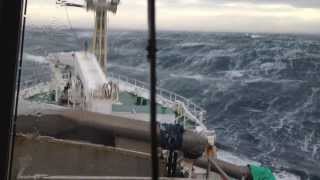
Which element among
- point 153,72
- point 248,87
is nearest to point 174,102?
point 248,87

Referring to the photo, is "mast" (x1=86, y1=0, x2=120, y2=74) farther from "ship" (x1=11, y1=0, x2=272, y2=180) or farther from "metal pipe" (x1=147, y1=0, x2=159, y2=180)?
"metal pipe" (x1=147, y1=0, x2=159, y2=180)

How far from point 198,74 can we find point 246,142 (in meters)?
8.03

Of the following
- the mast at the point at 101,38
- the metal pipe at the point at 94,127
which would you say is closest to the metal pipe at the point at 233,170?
the metal pipe at the point at 94,127

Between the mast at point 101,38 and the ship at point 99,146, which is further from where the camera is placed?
the mast at point 101,38

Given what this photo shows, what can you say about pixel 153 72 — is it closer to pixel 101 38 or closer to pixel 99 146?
pixel 99 146

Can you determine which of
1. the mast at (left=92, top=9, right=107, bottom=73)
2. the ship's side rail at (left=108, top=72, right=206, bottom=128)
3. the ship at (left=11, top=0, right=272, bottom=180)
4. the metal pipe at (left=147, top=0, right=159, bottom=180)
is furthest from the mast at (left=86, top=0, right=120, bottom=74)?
the metal pipe at (left=147, top=0, right=159, bottom=180)

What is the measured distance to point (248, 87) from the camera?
15.2 m

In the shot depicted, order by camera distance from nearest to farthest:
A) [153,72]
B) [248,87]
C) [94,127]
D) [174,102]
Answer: [153,72], [94,127], [174,102], [248,87]

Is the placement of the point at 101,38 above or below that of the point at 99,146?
above

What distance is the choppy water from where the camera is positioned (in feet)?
28.8

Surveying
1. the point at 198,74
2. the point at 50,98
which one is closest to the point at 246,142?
the point at 50,98

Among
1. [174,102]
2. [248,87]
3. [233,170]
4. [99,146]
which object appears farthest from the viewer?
[248,87]

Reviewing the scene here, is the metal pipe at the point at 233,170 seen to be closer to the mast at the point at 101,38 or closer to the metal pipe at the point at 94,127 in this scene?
the metal pipe at the point at 94,127

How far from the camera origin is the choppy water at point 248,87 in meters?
8.77
